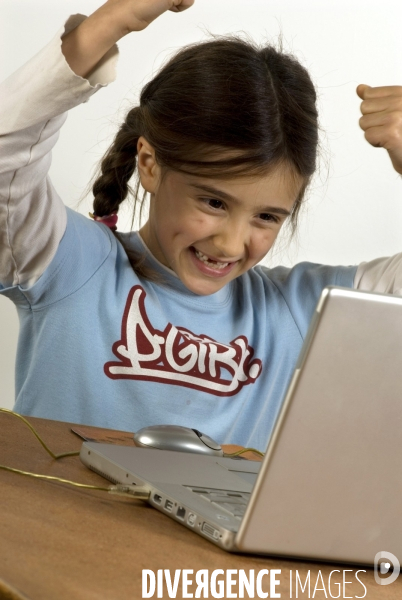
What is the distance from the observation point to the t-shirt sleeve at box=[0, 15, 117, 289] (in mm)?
850

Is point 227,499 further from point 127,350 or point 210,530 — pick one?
point 127,350

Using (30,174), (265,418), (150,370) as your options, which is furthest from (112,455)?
(265,418)

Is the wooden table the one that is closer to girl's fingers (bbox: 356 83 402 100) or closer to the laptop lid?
the laptop lid

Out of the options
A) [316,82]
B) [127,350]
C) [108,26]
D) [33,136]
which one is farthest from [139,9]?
[316,82]

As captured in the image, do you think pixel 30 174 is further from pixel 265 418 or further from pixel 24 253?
pixel 265 418

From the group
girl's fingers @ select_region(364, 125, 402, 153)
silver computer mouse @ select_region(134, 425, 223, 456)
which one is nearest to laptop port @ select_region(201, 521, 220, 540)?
silver computer mouse @ select_region(134, 425, 223, 456)

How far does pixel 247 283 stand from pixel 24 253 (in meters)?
0.44

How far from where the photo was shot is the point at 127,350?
1.19 m

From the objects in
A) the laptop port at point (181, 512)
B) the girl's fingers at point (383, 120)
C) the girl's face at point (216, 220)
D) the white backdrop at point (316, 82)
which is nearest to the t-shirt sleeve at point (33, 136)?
the girl's face at point (216, 220)

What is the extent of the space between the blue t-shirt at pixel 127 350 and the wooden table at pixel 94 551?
1.96ft

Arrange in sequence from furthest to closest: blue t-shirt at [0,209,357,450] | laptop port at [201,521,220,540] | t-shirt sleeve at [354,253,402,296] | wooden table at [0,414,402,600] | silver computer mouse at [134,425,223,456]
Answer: t-shirt sleeve at [354,253,402,296]
blue t-shirt at [0,209,357,450]
silver computer mouse at [134,425,223,456]
laptop port at [201,521,220,540]
wooden table at [0,414,402,600]

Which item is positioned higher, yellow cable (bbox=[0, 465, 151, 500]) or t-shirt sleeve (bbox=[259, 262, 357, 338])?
t-shirt sleeve (bbox=[259, 262, 357, 338])

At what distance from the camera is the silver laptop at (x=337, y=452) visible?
0.43 metres

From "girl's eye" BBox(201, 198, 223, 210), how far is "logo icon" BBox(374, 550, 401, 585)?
2.22ft
